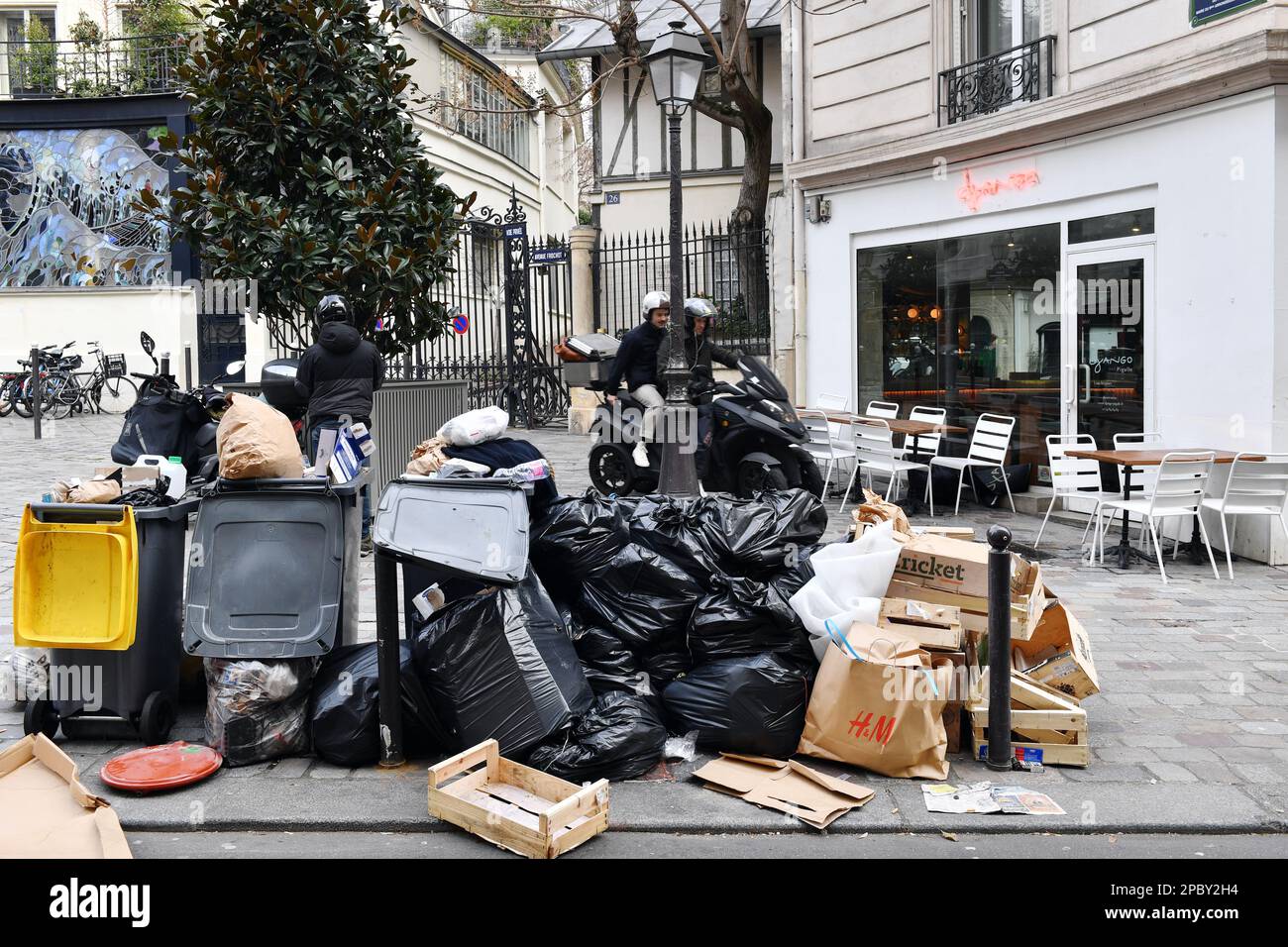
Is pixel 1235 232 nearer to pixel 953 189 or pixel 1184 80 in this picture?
pixel 1184 80

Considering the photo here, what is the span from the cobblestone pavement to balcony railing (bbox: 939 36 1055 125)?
5.47m

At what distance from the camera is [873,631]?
4812 mm

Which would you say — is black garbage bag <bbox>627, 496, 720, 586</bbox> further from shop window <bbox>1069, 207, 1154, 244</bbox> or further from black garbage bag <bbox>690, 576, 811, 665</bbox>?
shop window <bbox>1069, 207, 1154, 244</bbox>

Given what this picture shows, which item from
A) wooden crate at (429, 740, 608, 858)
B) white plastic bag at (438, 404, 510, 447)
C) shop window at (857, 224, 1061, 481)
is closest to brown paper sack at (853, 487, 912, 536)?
white plastic bag at (438, 404, 510, 447)

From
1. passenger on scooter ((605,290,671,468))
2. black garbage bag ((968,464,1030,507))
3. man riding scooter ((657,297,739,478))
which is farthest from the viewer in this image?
black garbage bag ((968,464,1030,507))

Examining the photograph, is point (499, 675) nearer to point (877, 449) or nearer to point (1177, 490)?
point (1177, 490)

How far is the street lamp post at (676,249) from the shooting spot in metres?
9.38

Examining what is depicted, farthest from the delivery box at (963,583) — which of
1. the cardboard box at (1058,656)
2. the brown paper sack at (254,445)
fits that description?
the brown paper sack at (254,445)

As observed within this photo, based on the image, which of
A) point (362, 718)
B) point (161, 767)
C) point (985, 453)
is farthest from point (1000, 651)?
point (985, 453)

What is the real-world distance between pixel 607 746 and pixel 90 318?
2072 cm

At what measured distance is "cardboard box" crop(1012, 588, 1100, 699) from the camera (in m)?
5.16

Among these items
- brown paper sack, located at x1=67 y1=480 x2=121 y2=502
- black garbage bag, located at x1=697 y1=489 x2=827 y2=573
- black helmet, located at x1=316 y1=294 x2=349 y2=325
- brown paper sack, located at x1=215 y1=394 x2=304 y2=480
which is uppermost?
black helmet, located at x1=316 y1=294 x2=349 y2=325

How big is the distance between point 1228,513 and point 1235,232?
7.21ft

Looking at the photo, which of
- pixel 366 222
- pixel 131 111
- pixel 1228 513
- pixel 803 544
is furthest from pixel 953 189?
pixel 131 111
